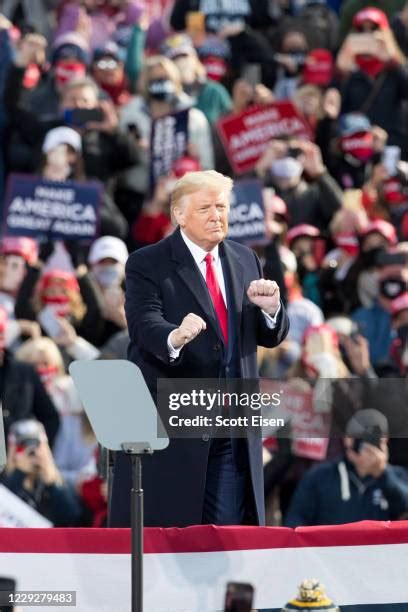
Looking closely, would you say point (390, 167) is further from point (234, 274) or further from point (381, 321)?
point (234, 274)

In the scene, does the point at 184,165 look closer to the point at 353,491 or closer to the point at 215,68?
the point at 215,68

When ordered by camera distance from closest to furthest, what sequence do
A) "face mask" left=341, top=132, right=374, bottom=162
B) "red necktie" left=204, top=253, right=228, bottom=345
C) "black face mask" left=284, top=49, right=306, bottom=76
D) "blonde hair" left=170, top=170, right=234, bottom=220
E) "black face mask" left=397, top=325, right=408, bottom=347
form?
"blonde hair" left=170, top=170, right=234, bottom=220, "red necktie" left=204, top=253, right=228, bottom=345, "black face mask" left=397, top=325, right=408, bottom=347, "face mask" left=341, top=132, right=374, bottom=162, "black face mask" left=284, top=49, right=306, bottom=76

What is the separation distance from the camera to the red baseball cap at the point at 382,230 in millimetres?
12078

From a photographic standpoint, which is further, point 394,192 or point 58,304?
point 394,192

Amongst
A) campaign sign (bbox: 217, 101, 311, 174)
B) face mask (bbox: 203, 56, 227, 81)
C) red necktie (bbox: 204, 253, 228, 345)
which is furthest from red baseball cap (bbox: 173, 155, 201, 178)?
red necktie (bbox: 204, 253, 228, 345)

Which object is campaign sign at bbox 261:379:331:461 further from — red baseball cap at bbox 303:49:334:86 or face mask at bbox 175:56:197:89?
red baseball cap at bbox 303:49:334:86

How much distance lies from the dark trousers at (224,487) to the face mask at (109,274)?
18.5 feet

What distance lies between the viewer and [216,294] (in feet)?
20.2

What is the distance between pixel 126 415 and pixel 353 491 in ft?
13.4

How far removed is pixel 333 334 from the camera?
1081 centimetres

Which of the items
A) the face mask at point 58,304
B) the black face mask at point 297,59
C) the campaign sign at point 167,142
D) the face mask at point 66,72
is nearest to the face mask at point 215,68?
the black face mask at point 297,59

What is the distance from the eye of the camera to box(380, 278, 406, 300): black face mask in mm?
11648

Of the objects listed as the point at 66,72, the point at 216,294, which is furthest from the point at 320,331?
the point at 216,294

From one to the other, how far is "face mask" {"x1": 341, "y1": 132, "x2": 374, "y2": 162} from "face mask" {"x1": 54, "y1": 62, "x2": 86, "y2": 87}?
2.02 m
